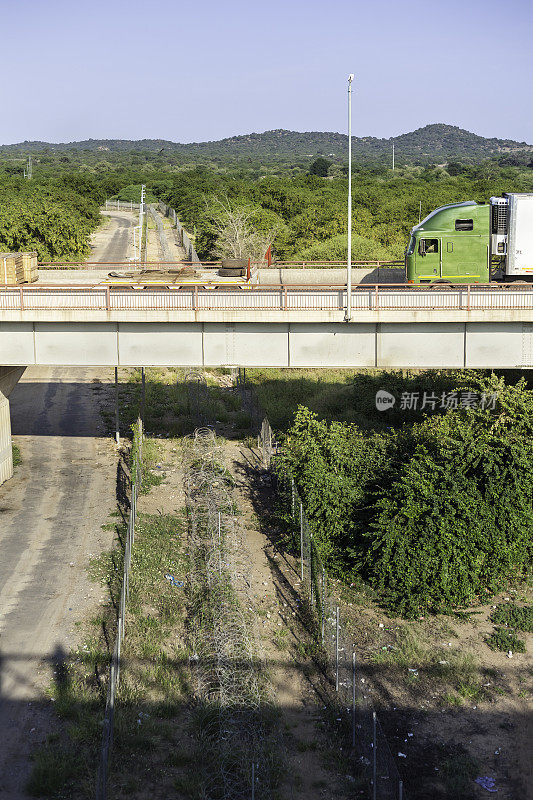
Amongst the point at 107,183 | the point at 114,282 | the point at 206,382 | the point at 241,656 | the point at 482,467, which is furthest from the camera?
the point at 107,183

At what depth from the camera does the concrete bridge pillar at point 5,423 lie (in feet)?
81.8

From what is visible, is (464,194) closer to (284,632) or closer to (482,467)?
(482,467)

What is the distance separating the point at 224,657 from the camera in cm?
1434

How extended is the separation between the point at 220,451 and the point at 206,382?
1289 centimetres

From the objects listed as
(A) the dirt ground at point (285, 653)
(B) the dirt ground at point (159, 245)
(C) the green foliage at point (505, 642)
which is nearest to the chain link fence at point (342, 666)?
(A) the dirt ground at point (285, 653)

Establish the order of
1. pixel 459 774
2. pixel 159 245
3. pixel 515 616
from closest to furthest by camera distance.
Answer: pixel 459 774, pixel 515 616, pixel 159 245

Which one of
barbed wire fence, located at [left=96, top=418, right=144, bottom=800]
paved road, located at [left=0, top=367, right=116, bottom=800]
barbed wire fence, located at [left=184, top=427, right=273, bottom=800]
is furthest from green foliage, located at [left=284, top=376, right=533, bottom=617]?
paved road, located at [left=0, top=367, right=116, bottom=800]

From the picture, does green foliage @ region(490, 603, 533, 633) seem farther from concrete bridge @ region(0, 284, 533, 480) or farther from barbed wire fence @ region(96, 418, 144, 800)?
barbed wire fence @ region(96, 418, 144, 800)

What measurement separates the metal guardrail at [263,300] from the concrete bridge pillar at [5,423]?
3.13 meters

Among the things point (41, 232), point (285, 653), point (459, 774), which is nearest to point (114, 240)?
point (41, 232)

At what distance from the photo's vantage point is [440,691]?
14719 mm

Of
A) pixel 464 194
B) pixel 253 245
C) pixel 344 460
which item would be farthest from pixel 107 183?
pixel 344 460

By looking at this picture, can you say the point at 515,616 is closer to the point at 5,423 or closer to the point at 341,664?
Answer: the point at 341,664

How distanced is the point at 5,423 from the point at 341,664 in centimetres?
1422
